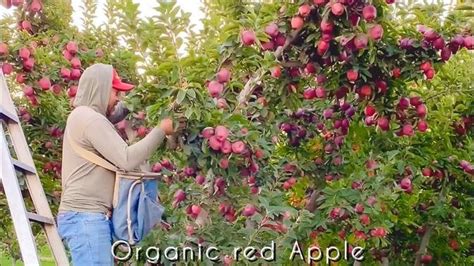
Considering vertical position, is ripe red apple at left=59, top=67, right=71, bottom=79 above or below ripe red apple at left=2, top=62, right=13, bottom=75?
below

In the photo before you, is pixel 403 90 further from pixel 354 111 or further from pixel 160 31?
pixel 160 31

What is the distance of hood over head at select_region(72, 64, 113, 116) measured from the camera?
2896 millimetres

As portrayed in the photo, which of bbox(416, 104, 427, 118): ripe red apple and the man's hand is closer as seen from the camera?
the man's hand

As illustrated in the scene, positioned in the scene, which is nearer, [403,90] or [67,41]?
[403,90]

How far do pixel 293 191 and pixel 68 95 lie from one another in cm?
155

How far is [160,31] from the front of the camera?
3488 mm

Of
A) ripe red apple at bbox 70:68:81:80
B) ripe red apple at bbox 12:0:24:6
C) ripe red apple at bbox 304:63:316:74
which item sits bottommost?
ripe red apple at bbox 304:63:316:74

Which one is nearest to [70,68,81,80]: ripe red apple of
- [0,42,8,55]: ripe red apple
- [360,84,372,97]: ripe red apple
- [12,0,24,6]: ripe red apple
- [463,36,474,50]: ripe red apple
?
[0,42,8,55]: ripe red apple

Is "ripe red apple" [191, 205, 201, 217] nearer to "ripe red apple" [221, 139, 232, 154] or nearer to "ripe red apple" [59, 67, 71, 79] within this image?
"ripe red apple" [221, 139, 232, 154]

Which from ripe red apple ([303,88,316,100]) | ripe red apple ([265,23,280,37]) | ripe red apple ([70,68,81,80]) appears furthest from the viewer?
ripe red apple ([70,68,81,80])

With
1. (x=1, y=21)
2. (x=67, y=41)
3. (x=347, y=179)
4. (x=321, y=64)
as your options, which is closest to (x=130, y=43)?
(x=67, y=41)

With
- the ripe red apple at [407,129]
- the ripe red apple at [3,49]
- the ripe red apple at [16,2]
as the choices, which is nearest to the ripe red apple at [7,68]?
the ripe red apple at [3,49]

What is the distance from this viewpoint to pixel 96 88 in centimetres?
290

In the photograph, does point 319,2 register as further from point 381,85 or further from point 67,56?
point 67,56
